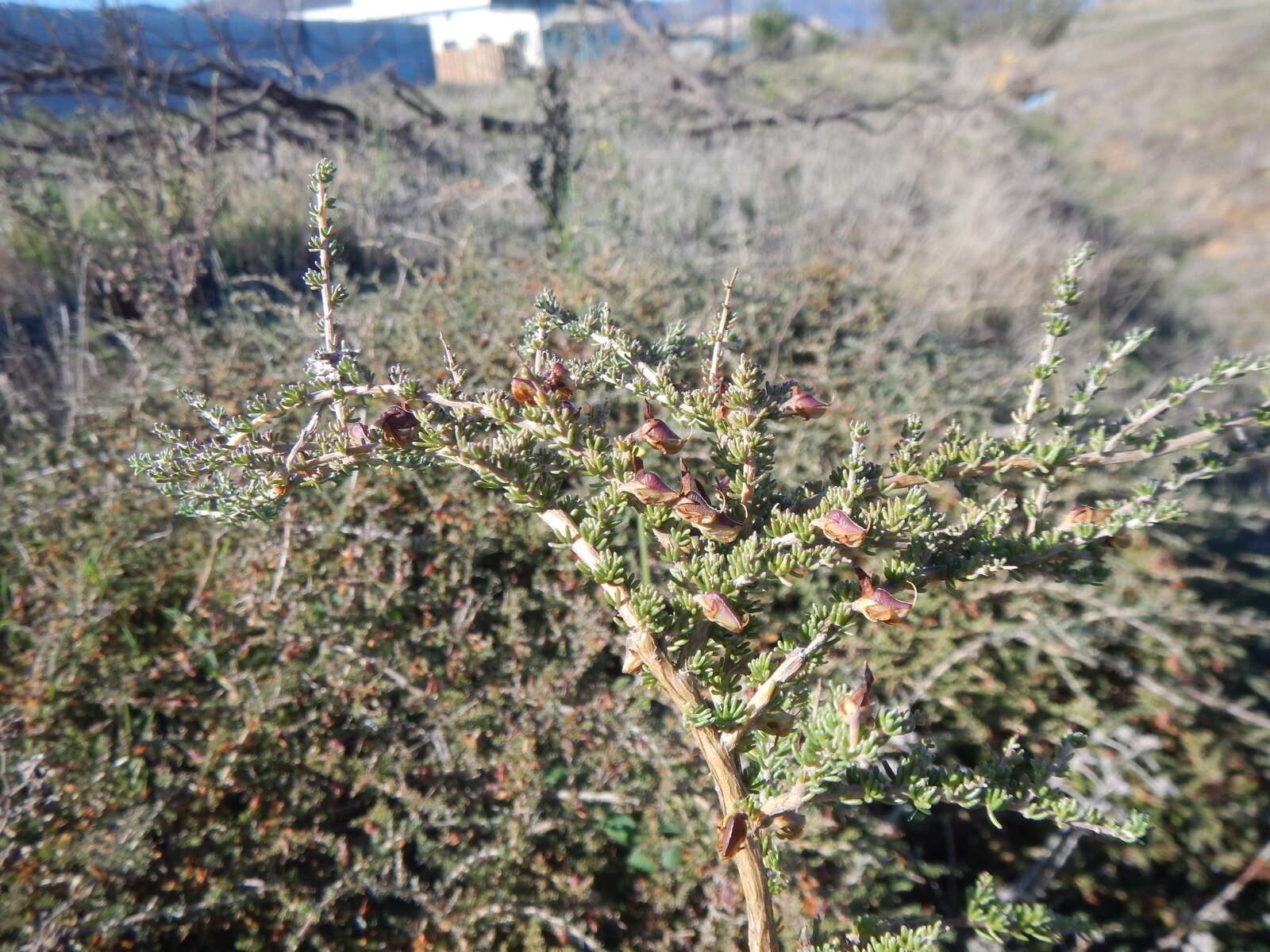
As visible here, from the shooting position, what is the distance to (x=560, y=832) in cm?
199

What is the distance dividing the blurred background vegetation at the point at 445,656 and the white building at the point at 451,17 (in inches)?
392

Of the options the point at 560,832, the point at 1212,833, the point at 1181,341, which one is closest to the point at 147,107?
the point at 560,832

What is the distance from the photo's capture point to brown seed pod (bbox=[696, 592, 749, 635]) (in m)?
0.83

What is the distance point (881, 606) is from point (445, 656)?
157cm

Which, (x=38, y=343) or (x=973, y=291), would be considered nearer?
(x=38, y=343)

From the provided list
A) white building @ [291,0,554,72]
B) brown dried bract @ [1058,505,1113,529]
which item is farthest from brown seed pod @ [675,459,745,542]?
white building @ [291,0,554,72]

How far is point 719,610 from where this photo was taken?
0.84 metres

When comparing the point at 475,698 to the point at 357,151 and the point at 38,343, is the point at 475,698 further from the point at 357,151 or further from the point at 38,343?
the point at 357,151

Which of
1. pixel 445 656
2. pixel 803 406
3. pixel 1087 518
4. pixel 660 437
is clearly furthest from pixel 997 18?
pixel 660 437

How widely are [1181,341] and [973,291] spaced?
1867 mm

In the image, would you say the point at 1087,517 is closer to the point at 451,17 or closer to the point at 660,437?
the point at 660,437

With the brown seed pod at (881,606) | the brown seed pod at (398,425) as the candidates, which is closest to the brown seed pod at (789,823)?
the brown seed pod at (881,606)

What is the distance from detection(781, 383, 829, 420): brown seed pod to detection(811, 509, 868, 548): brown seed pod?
5.9 inches

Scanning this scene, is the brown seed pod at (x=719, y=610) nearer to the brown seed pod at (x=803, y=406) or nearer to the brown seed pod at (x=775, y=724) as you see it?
the brown seed pod at (x=775, y=724)
